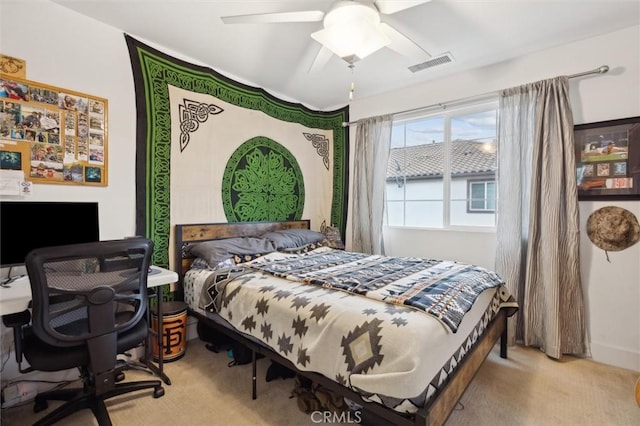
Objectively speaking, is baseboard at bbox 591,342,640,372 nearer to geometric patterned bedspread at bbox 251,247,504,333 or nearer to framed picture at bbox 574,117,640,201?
geometric patterned bedspread at bbox 251,247,504,333

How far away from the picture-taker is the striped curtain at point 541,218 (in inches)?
96.3

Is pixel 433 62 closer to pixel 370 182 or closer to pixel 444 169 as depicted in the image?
pixel 444 169

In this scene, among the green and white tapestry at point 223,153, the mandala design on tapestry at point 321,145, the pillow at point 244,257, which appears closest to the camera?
the green and white tapestry at point 223,153

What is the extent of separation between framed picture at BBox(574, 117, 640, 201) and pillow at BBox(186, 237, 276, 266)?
2.83 m

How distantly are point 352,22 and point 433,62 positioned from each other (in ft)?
4.66

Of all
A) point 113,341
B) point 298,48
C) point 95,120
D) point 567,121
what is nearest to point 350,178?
point 298,48

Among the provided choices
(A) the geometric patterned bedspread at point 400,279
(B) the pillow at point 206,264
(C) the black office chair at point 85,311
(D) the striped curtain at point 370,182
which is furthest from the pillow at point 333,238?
(C) the black office chair at point 85,311

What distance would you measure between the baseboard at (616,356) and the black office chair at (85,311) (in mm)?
3360

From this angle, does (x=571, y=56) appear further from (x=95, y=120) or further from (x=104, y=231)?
(x=104, y=231)

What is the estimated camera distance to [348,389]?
55.7 inches

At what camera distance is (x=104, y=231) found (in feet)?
7.54

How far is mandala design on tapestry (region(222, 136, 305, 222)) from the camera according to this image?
3.19 metres

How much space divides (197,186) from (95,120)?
3.04 ft

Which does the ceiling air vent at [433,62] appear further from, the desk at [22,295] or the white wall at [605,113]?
the desk at [22,295]
